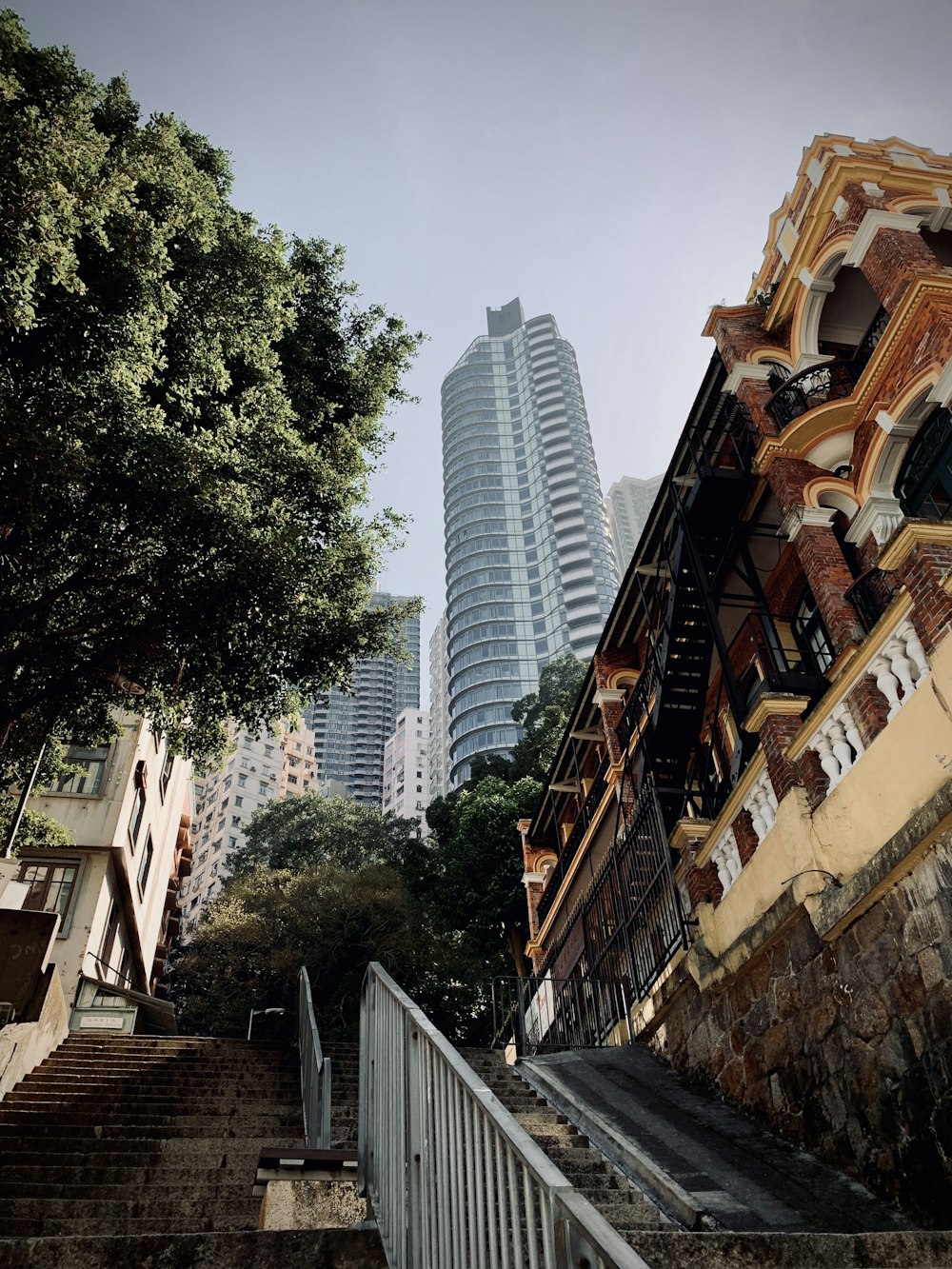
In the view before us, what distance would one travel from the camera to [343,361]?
45.8ft

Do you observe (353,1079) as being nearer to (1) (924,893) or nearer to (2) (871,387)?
(1) (924,893)

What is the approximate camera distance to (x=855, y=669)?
20.0 feet

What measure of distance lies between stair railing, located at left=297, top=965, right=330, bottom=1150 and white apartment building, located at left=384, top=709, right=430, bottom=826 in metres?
98.2

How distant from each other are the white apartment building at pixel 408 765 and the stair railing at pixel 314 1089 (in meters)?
98.2

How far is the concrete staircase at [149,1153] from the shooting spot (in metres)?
3.46

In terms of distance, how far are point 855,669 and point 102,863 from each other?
59.5ft

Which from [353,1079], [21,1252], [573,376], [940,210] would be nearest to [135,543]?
[21,1252]

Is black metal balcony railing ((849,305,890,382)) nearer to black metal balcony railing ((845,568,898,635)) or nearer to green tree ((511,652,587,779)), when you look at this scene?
black metal balcony railing ((845,568,898,635))

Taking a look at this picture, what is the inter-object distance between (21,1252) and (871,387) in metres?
9.77

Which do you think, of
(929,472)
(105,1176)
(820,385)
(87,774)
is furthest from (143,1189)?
(87,774)

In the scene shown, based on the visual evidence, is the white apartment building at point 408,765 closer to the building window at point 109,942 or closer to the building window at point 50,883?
the building window at point 109,942

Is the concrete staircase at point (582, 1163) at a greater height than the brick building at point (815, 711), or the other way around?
the brick building at point (815, 711)

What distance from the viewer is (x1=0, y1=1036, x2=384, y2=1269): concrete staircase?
346 cm

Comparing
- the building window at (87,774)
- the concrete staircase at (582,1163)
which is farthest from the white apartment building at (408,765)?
the concrete staircase at (582,1163)
